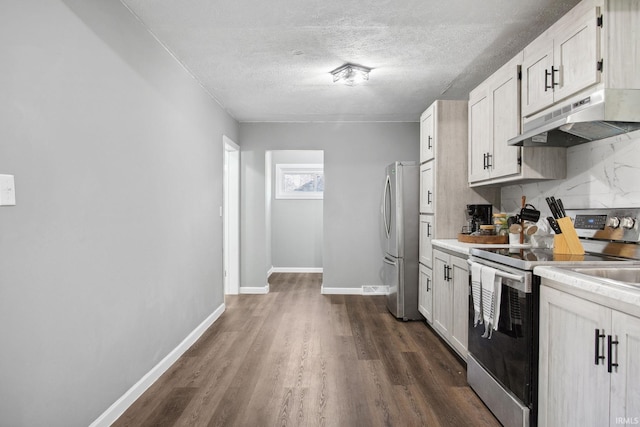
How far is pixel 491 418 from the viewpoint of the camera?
2.07m

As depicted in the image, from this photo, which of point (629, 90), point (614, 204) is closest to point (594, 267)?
point (614, 204)

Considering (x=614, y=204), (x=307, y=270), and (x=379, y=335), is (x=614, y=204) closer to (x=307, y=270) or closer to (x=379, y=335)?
(x=379, y=335)

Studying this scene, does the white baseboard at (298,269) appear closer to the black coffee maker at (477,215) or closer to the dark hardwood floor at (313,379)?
the dark hardwood floor at (313,379)

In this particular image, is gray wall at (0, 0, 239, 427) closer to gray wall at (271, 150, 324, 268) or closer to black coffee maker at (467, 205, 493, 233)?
black coffee maker at (467, 205, 493, 233)

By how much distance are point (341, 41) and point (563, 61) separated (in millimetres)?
1404

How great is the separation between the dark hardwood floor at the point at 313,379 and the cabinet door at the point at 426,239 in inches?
27.5

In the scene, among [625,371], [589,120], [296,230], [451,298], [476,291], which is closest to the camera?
[625,371]

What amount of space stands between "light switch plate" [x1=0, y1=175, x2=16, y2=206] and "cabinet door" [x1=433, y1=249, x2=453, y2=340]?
2.76m

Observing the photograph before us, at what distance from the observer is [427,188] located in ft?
11.8

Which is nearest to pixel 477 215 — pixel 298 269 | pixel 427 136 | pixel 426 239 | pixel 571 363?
pixel 426 239

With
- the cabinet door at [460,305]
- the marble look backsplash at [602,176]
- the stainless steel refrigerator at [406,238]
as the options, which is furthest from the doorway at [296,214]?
the marble look backsplash at [602,176]

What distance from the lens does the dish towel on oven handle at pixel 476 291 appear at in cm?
220

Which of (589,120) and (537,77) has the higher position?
(537,77)

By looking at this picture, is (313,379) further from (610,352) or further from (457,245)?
(610,352)
